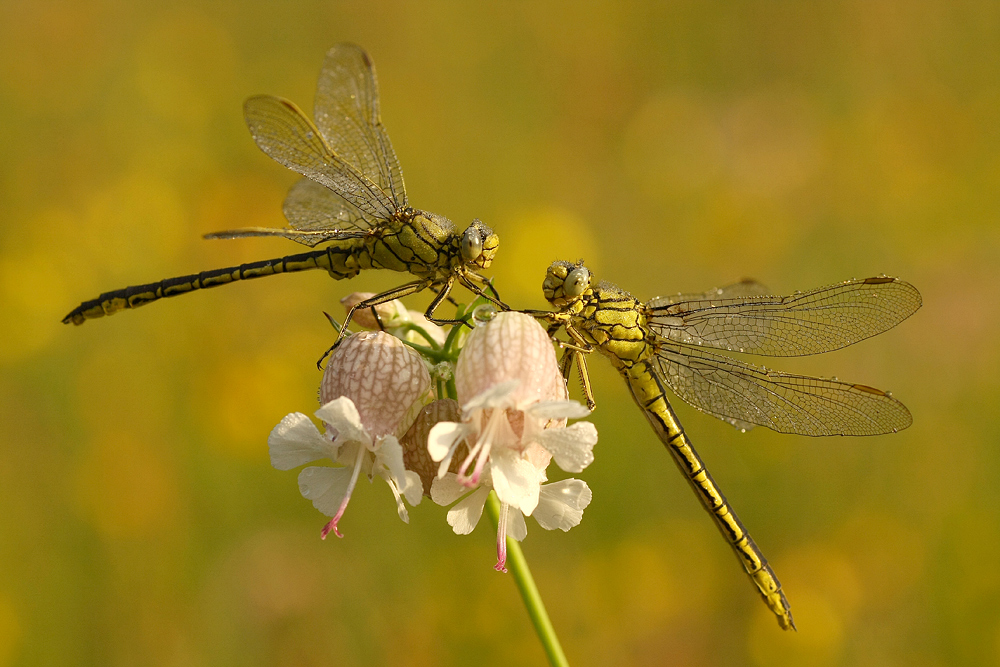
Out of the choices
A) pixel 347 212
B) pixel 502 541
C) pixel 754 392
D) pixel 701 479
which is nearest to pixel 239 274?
pixel 347 212

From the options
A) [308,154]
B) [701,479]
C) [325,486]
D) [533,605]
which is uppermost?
[308,154]

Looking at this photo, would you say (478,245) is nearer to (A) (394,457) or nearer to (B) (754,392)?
(A) (394,457)

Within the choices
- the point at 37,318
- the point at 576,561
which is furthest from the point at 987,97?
the point at 37,318

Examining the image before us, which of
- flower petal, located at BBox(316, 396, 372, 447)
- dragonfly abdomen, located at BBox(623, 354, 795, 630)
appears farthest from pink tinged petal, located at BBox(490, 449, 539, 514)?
dragonfly abdomen, located at BBox(623, 354, 795, 630)

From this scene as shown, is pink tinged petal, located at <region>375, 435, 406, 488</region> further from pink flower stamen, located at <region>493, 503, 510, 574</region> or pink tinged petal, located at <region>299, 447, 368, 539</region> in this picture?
pink flower stamen, located at <region>493, 503, 510, 574</region>

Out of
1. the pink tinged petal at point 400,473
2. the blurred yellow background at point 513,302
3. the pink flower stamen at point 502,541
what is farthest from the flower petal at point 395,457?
the blurred yellow background at point 513,302

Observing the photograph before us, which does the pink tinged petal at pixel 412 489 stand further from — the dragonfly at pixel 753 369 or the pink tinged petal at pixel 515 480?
the dragonfly at pixel 753 369

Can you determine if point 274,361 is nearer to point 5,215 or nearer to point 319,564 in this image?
point 319,564
